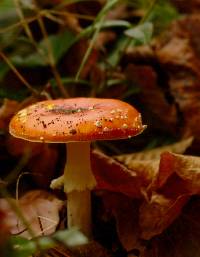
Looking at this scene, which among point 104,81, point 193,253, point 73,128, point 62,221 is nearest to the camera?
point 73,128

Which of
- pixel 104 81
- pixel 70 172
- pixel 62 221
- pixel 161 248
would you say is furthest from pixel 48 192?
pixel 104 81

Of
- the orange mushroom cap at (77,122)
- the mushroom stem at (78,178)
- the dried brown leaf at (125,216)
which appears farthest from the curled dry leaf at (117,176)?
the orange mushroom cap at (77,122)

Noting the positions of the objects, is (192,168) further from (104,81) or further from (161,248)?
(104,81)

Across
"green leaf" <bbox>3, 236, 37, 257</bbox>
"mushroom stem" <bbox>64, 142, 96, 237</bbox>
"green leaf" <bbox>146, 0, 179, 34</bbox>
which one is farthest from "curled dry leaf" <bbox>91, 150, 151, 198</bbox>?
"green leaf" <bbox>146, 0, 179, 34</bbox>

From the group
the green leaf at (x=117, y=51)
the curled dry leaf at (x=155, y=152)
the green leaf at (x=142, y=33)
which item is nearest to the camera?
the green leaf at (x=142, y=33)

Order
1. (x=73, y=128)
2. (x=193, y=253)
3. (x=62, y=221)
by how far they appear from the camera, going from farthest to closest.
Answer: (x=62, y=221) < (x=193, y=253) < (x=73, y=128)

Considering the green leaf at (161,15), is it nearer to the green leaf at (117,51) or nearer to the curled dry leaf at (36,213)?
the green leaf at (117,51)

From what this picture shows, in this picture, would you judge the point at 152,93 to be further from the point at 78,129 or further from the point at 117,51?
the point at 78,129

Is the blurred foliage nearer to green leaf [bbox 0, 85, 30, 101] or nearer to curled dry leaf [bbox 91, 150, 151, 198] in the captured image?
green leaf [bbox 0, 85, 30, 101]
